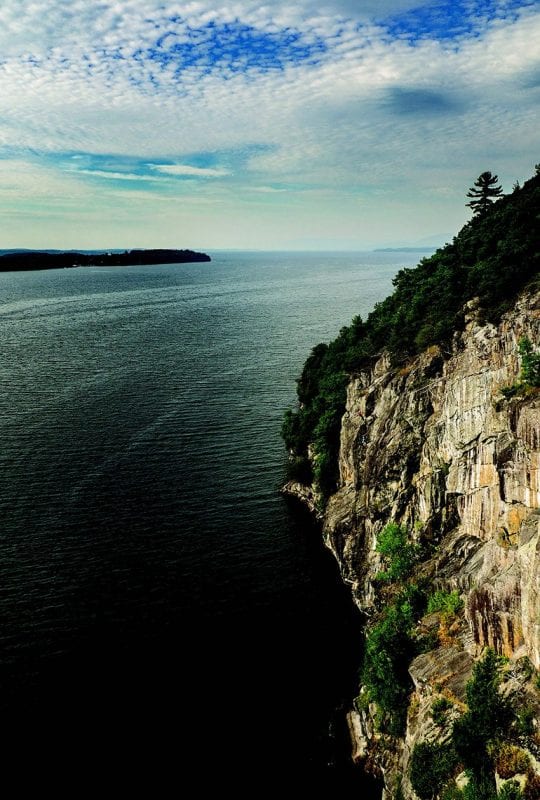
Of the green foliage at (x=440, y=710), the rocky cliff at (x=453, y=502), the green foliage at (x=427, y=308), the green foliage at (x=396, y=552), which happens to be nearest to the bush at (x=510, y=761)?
the rocky cliff at (x=453, y=502)

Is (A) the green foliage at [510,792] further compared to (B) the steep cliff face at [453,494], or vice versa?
(B) the steep cliff face at [453,494]

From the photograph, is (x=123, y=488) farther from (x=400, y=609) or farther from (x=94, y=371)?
(x=94, y=371)

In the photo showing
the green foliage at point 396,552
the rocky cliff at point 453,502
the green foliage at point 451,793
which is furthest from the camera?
the green foliage at point 396,552

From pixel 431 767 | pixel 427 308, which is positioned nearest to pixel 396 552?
pixel 431 767

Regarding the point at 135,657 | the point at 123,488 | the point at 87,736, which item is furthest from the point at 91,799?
the point at 123,488

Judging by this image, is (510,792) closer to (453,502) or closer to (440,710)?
(440,710)

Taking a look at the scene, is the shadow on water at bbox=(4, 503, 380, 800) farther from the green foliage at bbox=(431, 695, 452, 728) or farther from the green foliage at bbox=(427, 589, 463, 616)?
the green foliage at bbox=(427, 589, 463, 616)

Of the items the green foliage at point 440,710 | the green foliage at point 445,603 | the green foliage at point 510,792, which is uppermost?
the green foliage at point 445,603

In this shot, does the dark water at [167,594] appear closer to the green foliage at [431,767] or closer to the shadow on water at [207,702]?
the shadow on water at [207,702]
